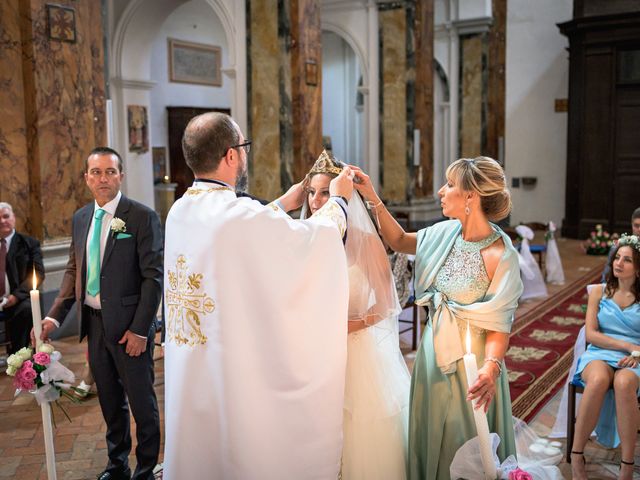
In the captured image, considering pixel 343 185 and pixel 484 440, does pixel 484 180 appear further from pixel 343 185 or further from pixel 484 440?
pixel 484 440

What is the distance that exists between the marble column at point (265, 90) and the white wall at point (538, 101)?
8242 millimetres

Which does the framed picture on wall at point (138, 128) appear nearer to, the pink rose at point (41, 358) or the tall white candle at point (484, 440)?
the pink rose at point (41, 358)

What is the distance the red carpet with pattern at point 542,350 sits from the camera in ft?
16.9

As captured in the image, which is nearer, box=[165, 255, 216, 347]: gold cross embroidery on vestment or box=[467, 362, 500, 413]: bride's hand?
box=[467, 362, 500, 413]: bride's hand

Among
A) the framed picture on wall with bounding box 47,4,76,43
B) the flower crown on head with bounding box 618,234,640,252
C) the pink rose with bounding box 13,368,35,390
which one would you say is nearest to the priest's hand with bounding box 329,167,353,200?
the pink rose with bounding box 13,368,35,390

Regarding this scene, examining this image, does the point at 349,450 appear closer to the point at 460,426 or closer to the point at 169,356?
the point at 460,426

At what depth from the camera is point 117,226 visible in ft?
11.3

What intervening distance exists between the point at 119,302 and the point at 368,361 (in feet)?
4.51

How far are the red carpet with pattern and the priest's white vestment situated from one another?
258 centimetres

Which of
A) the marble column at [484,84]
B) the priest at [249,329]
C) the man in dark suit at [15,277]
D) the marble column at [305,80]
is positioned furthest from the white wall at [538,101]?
the priest at [249,329]

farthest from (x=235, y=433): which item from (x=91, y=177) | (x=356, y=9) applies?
(x=356, y=9)

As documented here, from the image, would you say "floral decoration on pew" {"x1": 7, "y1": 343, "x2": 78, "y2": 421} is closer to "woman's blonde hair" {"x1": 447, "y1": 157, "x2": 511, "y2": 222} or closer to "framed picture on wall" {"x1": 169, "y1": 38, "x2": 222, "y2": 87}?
"woman's blonde hair" {"x1": 447, "y1": 157, "x2": 511, "y2": 222}

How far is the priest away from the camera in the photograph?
8.38 feet

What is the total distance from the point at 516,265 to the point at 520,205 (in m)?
13.9
